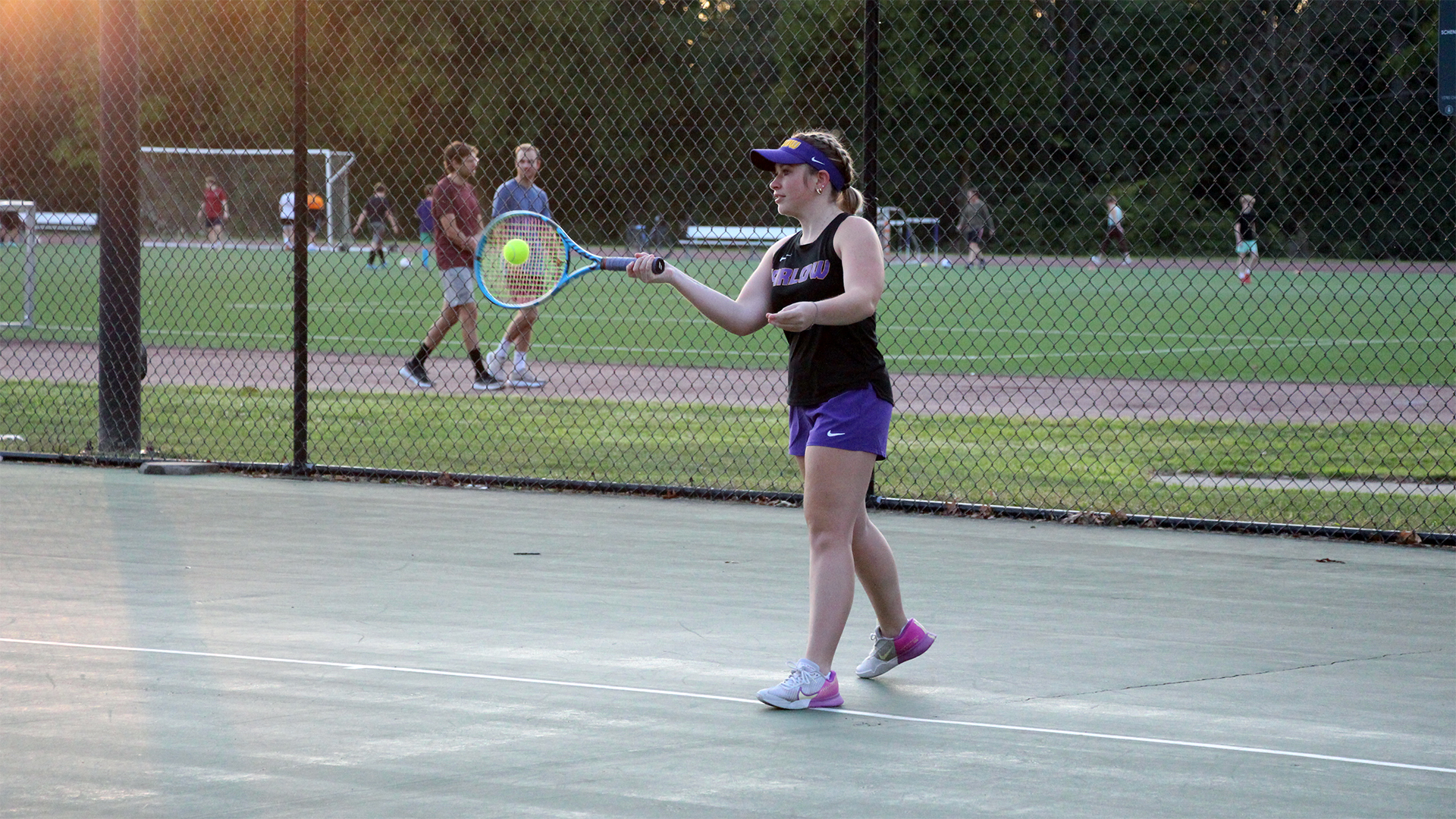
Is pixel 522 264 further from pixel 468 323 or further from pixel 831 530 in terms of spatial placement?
pixel 468 323

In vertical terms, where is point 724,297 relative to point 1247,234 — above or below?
above

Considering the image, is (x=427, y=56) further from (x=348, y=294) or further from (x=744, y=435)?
(x=744, y=435)

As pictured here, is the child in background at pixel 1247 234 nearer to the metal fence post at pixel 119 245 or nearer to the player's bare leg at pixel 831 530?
the metal fence post at pixel 119 245

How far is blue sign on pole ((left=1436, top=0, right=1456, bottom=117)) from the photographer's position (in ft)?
26.2

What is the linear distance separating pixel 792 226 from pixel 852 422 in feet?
97.5

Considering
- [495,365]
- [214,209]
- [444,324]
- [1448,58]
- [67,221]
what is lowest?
[67,221]

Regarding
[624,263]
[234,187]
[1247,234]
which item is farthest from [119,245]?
[234,187]

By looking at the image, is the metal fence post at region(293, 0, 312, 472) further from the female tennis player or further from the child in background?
the child in background

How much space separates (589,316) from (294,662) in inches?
729

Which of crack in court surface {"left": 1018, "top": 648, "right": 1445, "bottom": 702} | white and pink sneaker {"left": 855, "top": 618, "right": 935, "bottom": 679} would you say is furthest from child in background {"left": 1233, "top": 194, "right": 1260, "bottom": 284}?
white and pink sneaker {"left": 855, "top": 618, "right": 935, "bottom": 679}

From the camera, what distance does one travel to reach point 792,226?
3478 cm

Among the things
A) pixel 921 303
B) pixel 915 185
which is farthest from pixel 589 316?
pixel 915 185

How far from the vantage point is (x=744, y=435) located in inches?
457

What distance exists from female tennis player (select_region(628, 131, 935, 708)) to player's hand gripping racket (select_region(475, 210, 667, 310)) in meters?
1.53
